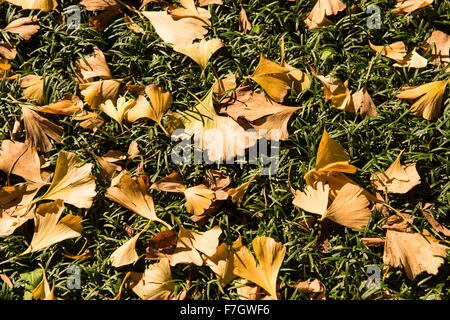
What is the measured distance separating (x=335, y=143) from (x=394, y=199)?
1.12 ft

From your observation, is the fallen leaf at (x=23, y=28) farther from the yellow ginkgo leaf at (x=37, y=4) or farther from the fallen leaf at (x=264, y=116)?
the fallen leaf at (x=264, y=116)

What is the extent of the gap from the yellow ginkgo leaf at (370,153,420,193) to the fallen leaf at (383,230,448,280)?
0.60 ft

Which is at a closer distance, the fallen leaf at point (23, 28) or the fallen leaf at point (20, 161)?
the fallen leaf at point (20, 161)

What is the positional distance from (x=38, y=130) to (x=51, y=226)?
1.39 feet

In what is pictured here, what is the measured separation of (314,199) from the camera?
1770 mm

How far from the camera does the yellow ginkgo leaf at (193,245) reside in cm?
174

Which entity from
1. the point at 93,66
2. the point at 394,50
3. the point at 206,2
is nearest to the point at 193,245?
the point at 93,66

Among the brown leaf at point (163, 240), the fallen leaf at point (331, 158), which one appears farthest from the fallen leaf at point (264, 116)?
the brown leaf at point (163, 240)

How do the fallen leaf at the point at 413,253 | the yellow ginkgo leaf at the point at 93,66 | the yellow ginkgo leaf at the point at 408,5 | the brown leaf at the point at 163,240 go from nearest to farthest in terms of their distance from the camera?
the fallen leaf at the point at 413,253, the brown leaf at the point at 163,240, the yellow ginkgo leaf at the point at 408,5, the yellow ginkgo leaf at the point at 93,66

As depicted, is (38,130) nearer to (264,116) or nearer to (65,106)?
(65,106)

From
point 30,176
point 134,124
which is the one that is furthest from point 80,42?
point 30,176

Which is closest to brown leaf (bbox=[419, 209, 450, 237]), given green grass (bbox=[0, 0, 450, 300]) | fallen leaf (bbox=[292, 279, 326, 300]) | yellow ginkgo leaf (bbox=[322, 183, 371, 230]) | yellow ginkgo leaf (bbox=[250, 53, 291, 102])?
green grass (bbox=[0, 0, 450, 300])

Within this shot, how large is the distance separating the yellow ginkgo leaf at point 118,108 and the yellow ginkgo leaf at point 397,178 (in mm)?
1047
